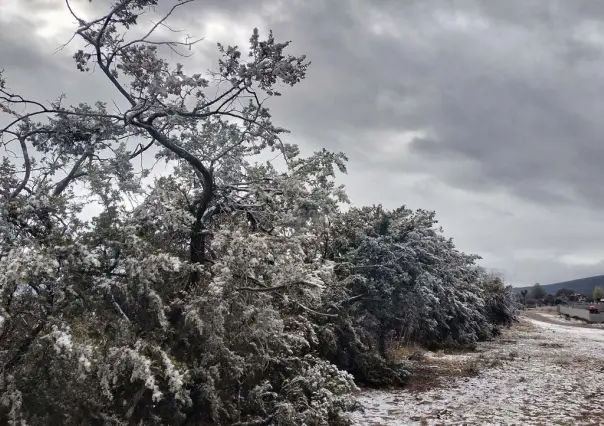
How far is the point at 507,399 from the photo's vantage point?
10.5 meters

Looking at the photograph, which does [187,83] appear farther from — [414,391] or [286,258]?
[414,391]

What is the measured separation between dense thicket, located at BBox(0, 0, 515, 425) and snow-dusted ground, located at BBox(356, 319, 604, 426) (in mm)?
2958

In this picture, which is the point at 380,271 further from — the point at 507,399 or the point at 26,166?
the point at 26,166

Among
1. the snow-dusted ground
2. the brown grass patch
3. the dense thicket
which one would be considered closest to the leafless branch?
the dense thicket

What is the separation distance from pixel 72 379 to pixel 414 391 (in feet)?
28.9

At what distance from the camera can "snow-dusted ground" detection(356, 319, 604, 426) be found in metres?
8.90

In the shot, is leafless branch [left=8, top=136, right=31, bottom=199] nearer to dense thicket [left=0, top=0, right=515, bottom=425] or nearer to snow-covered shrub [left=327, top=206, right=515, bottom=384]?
dense thicket [left=0, top=0, right=515, bottom=425]

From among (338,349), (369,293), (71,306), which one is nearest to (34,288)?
(71,306)

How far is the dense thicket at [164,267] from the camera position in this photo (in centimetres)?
455

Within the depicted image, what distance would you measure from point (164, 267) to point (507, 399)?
8.62 m

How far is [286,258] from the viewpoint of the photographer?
220 inches

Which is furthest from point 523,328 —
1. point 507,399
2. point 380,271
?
point 507,399

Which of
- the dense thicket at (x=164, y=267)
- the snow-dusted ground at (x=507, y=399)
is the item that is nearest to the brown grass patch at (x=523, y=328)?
the snow-dusted ground at (x=507, y=399)

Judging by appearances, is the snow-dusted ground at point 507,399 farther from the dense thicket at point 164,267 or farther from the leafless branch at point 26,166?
the leafless branch at point 26,166
